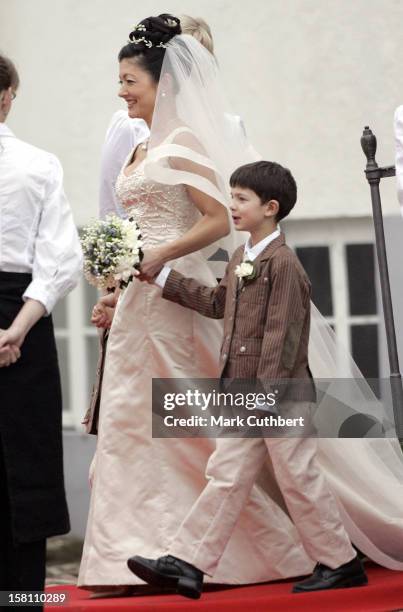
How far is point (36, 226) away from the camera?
432 centimetres

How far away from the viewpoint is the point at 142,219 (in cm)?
512

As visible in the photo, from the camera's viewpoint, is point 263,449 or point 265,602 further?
point 263,449

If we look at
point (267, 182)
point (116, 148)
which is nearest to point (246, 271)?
point (267, 182)

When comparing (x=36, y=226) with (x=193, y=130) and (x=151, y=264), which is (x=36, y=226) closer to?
(x=151, y=264)

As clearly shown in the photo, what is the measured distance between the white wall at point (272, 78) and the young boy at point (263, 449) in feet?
9.66

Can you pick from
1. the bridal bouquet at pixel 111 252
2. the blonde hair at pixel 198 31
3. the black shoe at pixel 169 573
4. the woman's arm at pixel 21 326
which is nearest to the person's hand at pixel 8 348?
the woman's arm at pixel 21 326

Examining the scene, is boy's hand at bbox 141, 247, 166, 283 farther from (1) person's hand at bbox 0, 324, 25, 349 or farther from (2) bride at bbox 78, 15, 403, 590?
(1) person's hand at bbox 0, 324, 25, 349

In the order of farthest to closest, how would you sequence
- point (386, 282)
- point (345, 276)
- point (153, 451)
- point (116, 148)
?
point (345, 276) < point (116, 148) < point (386, 282) < point (153, 451)

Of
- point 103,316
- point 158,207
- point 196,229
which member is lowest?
point 103,316

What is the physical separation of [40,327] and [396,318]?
3.62 metres

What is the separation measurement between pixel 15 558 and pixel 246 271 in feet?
4.04

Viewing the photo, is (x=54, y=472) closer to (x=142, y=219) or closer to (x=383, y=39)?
(x=142, y=219)

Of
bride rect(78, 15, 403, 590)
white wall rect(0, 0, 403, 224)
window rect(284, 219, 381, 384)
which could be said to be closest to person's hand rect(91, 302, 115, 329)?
bride rect(78, 15, 403, 590)

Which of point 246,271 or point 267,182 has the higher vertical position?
point 267,182
